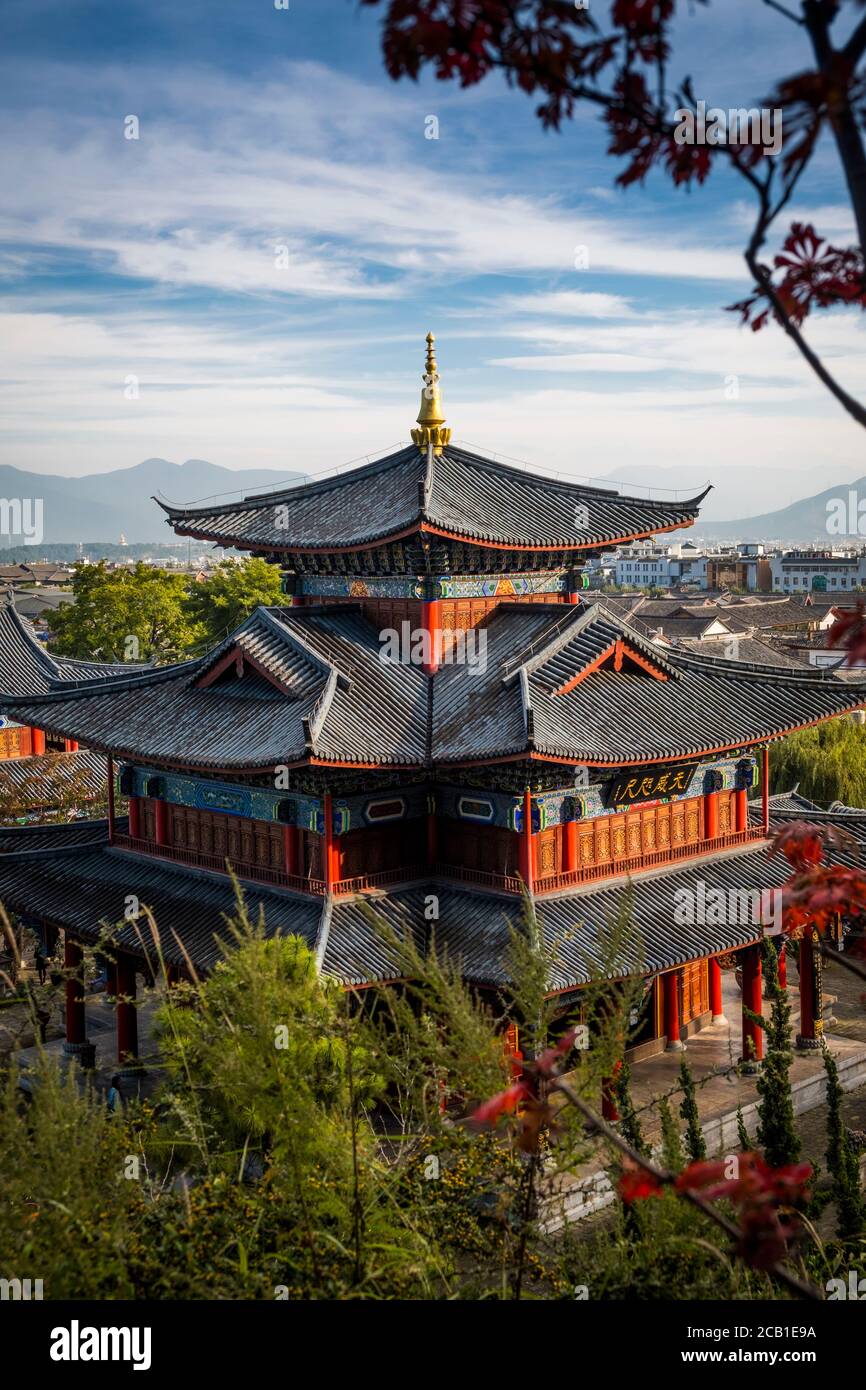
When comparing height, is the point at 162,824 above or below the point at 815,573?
below

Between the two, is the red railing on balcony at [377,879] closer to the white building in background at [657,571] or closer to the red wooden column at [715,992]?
the red wooden column at [715,992]

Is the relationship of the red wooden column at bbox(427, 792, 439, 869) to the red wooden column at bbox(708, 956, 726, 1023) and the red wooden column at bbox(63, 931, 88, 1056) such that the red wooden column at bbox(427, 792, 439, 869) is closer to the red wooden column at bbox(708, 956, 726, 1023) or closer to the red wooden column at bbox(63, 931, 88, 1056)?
the red wooden column at bbox(708, 956, 726, 1023)

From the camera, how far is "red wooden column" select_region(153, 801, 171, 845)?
2245 centimetres

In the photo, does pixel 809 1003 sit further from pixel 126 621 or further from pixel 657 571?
pixel 657 571

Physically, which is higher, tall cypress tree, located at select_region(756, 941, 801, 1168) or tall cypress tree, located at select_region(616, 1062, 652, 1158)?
tall cypress tree, located at select_region(616, 1062, 652, 1158)

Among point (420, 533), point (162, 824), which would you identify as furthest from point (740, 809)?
point (162, 824)

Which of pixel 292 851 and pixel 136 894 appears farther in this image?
pixel 136 894

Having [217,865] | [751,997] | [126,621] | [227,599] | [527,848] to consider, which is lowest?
[751,997]

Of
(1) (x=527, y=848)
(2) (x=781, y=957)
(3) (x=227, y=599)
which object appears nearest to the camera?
(1) (x=527, y=848)

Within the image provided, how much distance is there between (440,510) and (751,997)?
980cm

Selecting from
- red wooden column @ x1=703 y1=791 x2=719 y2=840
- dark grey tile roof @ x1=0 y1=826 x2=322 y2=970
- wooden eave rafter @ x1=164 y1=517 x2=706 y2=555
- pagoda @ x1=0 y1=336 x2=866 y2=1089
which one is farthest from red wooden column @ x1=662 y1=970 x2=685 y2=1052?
wooden eave rafter @ x1=164 y1=517 x2=706 y2=555

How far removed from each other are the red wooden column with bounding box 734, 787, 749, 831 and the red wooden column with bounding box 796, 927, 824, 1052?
2.28m

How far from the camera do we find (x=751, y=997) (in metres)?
21.9

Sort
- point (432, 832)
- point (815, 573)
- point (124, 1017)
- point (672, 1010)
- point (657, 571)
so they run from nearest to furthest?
1. point (432, 832)
2. point (124, 1017)
3. point (672, 1010)
4. point (815, 573)
5. point (657, 571)
